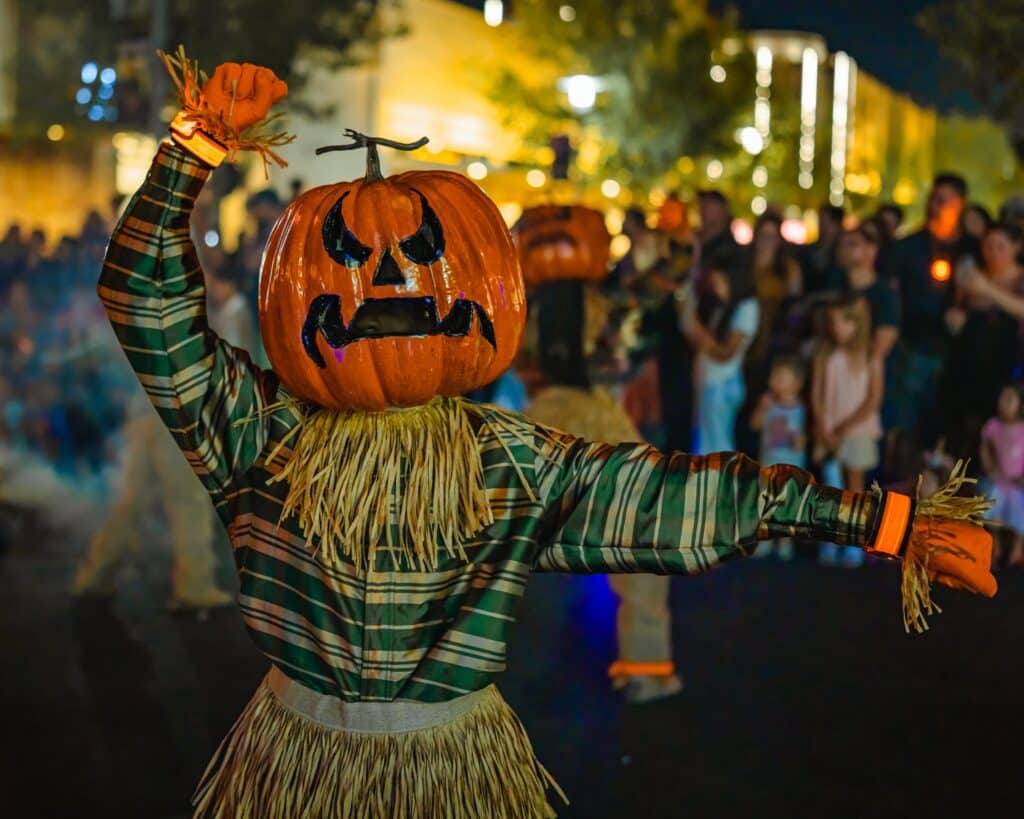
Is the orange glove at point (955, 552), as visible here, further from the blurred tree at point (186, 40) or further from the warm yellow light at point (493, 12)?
the warm yellow light at point (493, 12)

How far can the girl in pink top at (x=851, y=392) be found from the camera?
28.1ft

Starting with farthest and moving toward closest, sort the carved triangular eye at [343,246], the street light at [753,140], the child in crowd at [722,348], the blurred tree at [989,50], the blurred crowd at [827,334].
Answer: the street light at [753,140]
the blurred tree at [989,50]
the child in crowd at [722,348]
the blurred crowd at [827,334]
the carved triangular eye at [343,246]

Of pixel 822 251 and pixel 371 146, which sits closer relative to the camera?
pixel 371 146

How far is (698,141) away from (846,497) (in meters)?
28.7

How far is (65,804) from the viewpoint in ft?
15.4

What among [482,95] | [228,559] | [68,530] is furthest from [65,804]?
[482,95]

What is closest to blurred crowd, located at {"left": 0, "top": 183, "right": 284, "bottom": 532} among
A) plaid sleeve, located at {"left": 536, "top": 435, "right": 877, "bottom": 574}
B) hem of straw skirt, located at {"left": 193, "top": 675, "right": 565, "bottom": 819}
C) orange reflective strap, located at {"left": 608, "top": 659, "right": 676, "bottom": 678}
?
orange reflective strap, located at {"left": 608, "top": 659, "right": 676, "bottom": 678}

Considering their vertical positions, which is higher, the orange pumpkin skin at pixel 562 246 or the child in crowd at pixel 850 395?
the orange pumpkin skin at pixel 562 246

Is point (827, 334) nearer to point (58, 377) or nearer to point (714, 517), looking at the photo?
point (58, 377)

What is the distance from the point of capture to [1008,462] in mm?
8266

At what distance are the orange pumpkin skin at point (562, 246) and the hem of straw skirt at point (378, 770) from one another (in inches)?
121

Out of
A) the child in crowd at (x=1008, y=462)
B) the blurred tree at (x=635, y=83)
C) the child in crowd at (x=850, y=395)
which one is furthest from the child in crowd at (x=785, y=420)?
the blurred tree at (x=635, y=83)

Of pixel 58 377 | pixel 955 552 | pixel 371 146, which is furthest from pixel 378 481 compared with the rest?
pixel 58 377

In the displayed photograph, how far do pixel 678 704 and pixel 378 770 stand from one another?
10.6ft
